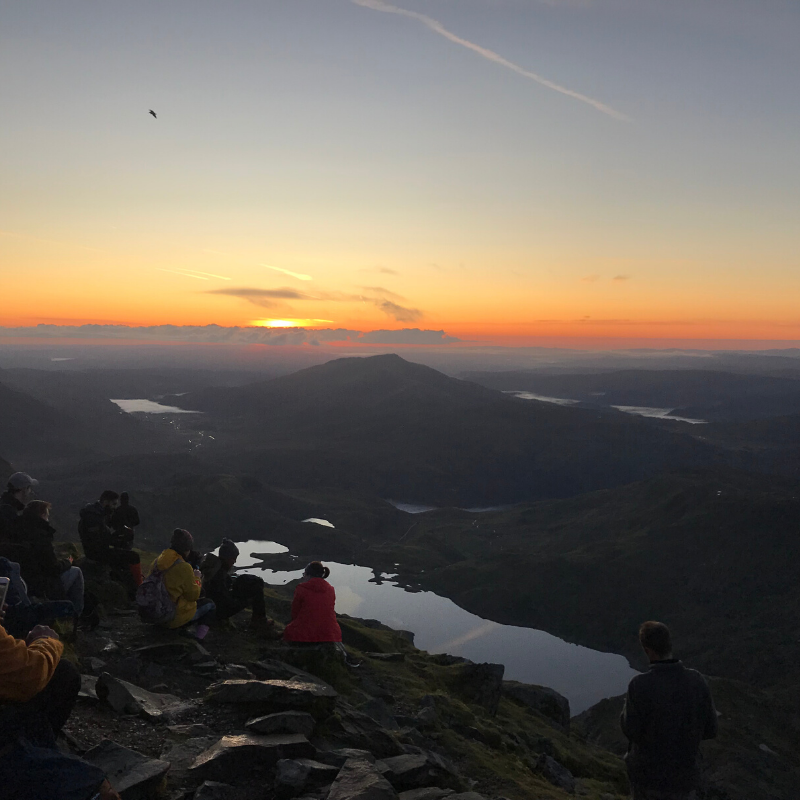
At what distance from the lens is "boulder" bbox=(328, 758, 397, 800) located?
9.66 metres

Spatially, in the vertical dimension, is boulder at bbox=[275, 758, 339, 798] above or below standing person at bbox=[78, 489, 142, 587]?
below

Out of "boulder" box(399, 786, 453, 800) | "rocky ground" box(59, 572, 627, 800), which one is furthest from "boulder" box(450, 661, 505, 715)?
"boulder" box(399, 786, 453, 800)

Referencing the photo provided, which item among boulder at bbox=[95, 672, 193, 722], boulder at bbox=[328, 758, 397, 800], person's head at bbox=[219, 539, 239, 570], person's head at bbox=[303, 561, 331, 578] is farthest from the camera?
person's head at bbox=[219, 539, 239, 570]

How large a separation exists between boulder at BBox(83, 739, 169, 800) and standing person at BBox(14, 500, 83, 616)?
5.36 m

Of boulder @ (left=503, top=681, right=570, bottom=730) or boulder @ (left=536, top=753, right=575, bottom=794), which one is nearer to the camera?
boulder @ (left=536, top=753, right=575, bottom=794)

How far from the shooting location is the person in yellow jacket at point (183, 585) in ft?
52.0

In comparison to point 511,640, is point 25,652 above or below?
above

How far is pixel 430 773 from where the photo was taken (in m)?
11.8

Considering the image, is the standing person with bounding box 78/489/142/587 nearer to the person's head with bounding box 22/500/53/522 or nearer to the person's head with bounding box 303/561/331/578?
the person's head with bounding box 22/500/53/522

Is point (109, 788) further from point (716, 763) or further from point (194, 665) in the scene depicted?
point (716, 763)

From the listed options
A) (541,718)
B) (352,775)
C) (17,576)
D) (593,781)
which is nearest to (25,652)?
(17,576)

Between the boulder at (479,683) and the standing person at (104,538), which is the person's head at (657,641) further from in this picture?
the boulder at (479,683)

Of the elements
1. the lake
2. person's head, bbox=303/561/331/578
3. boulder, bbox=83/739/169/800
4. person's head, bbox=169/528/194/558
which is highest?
person's head, bbox=169/528/194/558

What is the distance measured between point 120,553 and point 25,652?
13413mm
